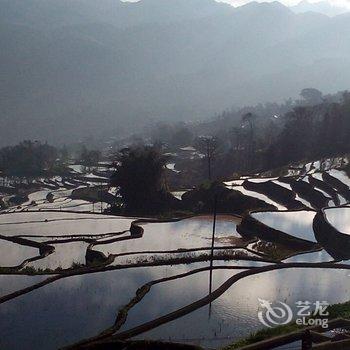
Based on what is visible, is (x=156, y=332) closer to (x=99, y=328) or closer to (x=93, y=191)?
(x=99, y=328)

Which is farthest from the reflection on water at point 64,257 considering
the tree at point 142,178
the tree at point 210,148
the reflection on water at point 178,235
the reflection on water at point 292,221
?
the tree at point 210,148

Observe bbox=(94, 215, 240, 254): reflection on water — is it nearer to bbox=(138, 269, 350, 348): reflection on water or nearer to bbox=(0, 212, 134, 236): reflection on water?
bbox=(0, 212, 134, 236): reflection on water

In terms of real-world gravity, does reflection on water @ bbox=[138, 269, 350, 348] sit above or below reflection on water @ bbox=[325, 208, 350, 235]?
below

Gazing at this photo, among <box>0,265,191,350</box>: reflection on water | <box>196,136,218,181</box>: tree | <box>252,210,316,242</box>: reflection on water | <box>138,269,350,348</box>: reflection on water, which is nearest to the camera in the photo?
<box>0,265,191,350</box>: reflection on water

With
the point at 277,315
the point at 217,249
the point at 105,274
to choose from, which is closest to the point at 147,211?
the point at 217,249

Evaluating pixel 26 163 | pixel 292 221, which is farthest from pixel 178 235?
pixel 26 163

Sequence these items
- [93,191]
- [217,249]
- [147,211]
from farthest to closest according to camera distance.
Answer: [93,191], [147,211], [217,249]

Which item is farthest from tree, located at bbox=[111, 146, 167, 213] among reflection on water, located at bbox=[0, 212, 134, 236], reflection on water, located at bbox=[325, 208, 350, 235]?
reflection on water, located at bbox=[325, 208, 350, 235]
